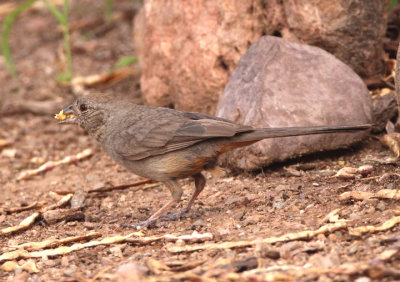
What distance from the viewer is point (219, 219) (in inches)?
178

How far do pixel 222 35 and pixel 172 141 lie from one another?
2022 mm

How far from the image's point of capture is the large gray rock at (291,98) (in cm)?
517

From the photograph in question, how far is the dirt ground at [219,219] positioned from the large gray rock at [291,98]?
0.21 m

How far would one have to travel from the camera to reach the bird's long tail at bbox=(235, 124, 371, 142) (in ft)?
13.6

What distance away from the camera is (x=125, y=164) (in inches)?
191

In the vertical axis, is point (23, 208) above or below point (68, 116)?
below

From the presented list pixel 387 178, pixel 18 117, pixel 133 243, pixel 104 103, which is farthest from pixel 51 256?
pixel 18 117

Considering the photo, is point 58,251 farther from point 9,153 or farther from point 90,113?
point 9,153

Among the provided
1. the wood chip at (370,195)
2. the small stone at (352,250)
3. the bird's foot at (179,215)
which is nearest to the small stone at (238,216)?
the bird's foot at (179,215)

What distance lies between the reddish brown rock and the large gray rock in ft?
1.29

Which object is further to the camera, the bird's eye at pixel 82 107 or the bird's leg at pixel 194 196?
the bird's eye at pixel 82 107

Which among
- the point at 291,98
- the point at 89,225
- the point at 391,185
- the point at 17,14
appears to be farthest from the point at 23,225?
the point at 17,14

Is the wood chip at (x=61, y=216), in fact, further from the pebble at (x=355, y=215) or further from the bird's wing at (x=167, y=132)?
the pebble at (x=355, y=215)

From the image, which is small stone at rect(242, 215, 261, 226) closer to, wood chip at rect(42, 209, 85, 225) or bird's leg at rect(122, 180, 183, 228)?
bird's leg at rect(122, 180, 183, 228)
